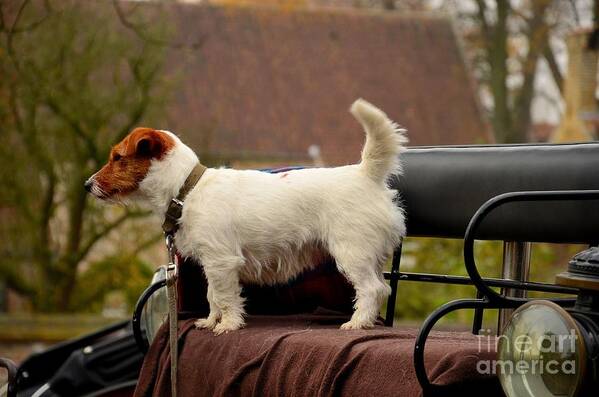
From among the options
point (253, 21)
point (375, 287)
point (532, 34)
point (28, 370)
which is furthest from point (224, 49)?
point (375, 287)

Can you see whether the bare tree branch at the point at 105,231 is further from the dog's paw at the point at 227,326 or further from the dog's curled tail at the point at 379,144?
the dog's curled tail at the point at 379,144

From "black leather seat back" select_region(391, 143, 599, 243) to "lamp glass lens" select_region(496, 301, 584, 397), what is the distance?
1.14 m

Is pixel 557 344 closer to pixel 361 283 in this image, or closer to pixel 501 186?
pixel 361 283

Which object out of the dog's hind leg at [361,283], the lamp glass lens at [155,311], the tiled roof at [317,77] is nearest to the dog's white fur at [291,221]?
the dog's hind leg at [361,283]

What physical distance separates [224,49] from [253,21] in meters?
1.62

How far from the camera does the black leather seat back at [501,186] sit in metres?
3.47

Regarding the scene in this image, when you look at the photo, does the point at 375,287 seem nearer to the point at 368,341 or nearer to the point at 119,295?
the point at 368,341

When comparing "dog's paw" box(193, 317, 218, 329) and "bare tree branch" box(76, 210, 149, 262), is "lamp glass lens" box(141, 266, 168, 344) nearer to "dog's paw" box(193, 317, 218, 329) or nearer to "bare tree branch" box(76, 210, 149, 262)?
"dog's paw" box(193, 317, 218, 329)

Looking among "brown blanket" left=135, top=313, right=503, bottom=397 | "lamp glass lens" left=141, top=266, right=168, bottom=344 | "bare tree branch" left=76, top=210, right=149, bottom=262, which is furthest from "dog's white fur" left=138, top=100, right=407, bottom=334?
"bare tree branch" left=76, top=210, right=149, bottom=262

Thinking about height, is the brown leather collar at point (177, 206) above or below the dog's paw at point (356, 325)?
above

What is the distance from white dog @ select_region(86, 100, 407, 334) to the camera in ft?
12.0

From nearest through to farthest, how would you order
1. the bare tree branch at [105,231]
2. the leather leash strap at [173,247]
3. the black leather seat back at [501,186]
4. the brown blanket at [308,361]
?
the brown blanket at [308,361], the black leather seat back at [501,186], the leather leash strap at [173,247], the bare tree branch at [105,231]

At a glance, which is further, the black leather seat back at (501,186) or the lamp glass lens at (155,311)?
the lamp glass lens at (155,311)

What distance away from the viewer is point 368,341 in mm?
3178
